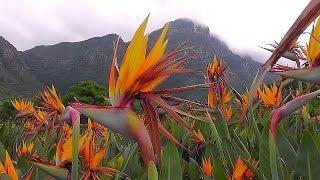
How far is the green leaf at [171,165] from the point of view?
104cm

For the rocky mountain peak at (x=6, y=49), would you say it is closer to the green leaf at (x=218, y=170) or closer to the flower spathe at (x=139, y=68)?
the green leaf at (x=218, y=170)

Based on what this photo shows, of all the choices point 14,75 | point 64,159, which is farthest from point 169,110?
point 14,75

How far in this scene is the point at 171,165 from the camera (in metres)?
1.04

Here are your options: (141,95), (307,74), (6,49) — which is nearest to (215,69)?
(141,95)

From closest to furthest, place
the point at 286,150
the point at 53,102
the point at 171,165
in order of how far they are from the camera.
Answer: the point at 171,165, the point at 286,150, the point at 53,102

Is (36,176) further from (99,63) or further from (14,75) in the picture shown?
(99,63)

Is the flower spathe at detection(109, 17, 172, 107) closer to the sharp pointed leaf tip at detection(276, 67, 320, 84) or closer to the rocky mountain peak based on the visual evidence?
the sharp pointed leaf tip at detection(276, 67, 320, 84)

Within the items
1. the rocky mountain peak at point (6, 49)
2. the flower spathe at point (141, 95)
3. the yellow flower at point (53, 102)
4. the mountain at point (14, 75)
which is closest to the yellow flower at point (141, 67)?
the flower spathe at point (141, 95)

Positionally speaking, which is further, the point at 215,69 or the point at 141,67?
the point at 215,69

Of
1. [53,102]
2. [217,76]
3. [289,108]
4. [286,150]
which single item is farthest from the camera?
[217,76]

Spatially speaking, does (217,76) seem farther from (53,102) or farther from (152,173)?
(152,173)

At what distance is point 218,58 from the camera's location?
2.43 m

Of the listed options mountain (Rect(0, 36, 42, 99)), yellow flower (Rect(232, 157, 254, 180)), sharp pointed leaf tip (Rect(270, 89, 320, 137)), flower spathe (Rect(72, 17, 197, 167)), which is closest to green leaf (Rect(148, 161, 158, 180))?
flower spathe (Rect(72, 17, 197, 167))

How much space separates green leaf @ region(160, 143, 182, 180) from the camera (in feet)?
3.40
